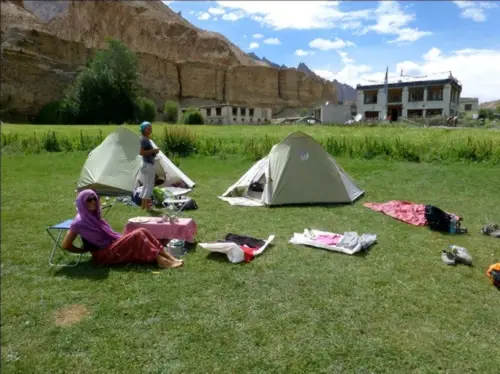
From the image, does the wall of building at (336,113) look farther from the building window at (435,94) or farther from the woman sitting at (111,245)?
the woman sitting at (111,245)

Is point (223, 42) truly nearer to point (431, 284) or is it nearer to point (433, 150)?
point (433, 150)

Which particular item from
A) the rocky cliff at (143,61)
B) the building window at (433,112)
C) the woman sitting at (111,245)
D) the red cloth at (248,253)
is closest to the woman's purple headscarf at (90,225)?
the woman sitting at (111,245)

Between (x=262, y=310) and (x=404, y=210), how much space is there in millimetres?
5050

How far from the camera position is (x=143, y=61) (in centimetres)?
6044

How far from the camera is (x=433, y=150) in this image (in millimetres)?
14180

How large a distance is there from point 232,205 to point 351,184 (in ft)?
9.66

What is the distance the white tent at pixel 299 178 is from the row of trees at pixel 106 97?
1449 inches

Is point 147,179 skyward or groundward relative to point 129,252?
skyward

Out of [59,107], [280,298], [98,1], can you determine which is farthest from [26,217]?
[98,1]

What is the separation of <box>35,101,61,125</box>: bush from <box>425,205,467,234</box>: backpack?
44712 millimetres

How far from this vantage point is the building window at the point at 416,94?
46.8m

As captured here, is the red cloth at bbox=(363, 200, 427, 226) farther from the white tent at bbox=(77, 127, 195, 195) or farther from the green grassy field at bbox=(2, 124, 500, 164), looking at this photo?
the green grassy field at bbox=(2, 124, 500, 164)

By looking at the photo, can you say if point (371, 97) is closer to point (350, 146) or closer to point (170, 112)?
point (170, 112)

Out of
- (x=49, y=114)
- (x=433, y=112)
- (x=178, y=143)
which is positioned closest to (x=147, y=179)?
(x=178, y=143)
